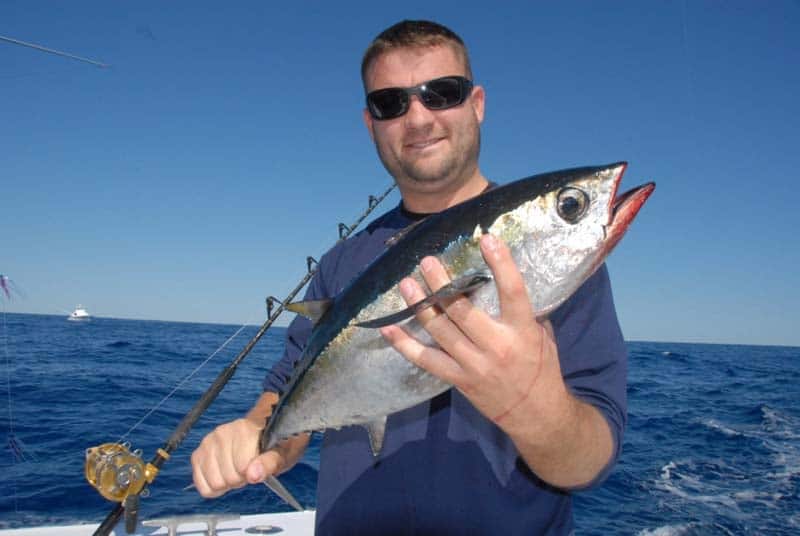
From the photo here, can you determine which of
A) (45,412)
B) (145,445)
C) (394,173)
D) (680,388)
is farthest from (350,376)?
(680,388)

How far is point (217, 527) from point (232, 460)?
3359 millimetres

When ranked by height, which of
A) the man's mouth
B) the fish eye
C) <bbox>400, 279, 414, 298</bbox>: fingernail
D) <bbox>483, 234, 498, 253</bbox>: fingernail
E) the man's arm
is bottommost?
the man's arm

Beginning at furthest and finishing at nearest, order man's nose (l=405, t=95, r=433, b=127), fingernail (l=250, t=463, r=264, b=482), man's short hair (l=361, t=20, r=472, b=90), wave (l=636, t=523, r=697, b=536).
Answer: wave (l=636, t=523, r=697, b=536)
man's short hair (l=361, t=20, r=472, b=90)
man's nose (l=405, t=95, r=433, b=127)
fingernail (l=250, t=463, r=264, b=482)

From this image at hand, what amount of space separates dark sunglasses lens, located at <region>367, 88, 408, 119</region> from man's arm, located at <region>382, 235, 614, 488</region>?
1517mm

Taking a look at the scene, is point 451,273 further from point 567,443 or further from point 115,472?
point 115,472

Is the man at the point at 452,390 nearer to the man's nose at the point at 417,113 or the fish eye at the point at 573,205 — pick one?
the man's nose at the point at 417,113

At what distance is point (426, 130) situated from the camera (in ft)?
9.87

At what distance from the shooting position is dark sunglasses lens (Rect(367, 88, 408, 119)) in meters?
3.06

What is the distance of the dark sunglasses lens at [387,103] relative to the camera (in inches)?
120

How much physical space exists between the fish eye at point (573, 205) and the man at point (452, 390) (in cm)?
43

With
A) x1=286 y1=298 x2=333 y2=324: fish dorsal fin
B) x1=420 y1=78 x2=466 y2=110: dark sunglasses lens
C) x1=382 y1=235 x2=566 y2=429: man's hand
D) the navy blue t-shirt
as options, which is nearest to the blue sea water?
the navy blue t-shirt

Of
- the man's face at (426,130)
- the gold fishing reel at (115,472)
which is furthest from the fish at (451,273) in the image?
the gold fishing reel at (115,472)

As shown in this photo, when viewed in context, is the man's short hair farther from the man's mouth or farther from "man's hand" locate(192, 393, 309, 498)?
"man's hand" locate(192, 393, 309, 498)

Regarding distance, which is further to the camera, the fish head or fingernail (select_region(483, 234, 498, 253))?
the fish head
